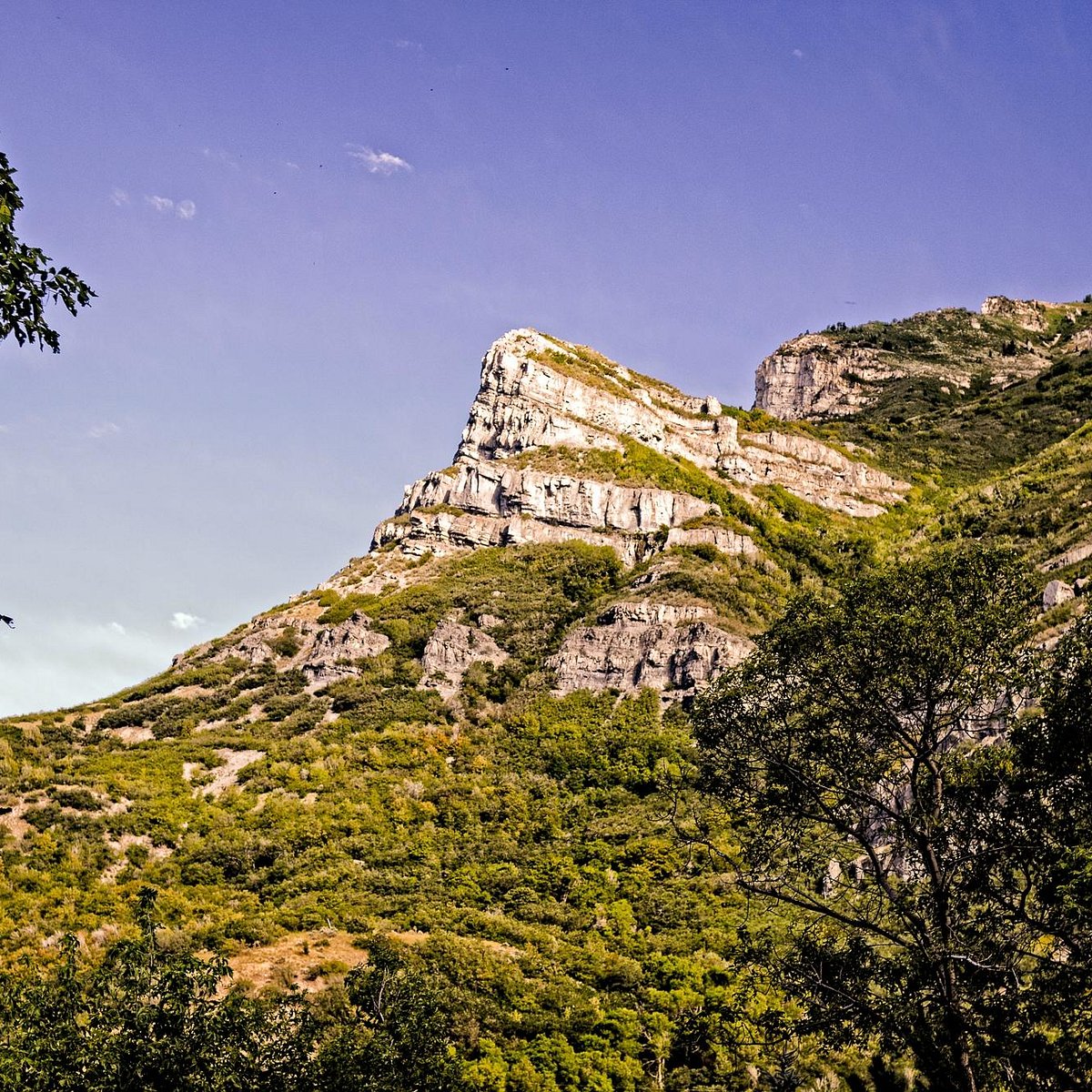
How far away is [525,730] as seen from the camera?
185 feet

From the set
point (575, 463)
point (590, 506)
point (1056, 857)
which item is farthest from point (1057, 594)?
point (575, 463)

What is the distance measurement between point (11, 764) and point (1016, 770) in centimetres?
5048

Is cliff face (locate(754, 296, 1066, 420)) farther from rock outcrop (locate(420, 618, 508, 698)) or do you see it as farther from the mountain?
rock outcrop (locate(420, 618, 508, 698))

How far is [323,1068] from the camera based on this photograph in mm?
18734

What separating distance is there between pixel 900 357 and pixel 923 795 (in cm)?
16437

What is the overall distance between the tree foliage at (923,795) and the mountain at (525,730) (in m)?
1.81

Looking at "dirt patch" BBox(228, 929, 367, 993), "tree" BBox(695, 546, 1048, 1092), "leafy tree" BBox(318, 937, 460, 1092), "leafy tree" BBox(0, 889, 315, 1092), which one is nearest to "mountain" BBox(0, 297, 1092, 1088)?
"dirt patch" BBox(228, 929, 367, 993)

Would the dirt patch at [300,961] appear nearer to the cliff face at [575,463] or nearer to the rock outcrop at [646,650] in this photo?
the rock outcrop at [646,650]

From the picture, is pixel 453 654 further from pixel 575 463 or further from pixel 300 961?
pixel 300 961

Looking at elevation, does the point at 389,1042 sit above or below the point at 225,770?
below

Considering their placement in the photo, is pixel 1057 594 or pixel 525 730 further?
pixel 525 730

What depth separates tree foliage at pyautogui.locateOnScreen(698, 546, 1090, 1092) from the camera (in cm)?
1441

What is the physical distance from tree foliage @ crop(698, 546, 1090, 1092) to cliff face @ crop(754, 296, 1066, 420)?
142392mm

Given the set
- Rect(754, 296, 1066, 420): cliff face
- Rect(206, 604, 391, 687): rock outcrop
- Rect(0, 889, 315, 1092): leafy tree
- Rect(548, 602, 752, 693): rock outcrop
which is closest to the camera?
Rect(0, 889, 315, 1092): leafy tree
